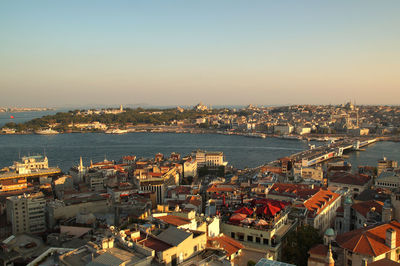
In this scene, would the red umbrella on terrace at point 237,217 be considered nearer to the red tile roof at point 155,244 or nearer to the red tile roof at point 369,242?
the red tile roof at point 369,242

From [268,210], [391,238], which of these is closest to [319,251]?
[391,238]

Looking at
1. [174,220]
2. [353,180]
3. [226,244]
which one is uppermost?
[174,220]

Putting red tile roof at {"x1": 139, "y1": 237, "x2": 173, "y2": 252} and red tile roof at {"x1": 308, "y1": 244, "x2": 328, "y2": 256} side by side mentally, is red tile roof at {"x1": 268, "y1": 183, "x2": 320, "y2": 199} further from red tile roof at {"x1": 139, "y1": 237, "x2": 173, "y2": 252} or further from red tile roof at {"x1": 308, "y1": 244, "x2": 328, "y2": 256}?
red tile roof at {"x1": 139, "y1": 237, "x2": 173, "y2": 252}

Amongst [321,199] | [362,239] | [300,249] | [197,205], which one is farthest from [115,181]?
[362,239]

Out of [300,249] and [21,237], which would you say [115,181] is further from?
[300,249]

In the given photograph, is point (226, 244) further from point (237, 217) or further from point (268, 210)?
point (268, 210)

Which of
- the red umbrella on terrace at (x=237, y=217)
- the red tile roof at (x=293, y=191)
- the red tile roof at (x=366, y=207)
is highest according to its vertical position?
the red umbrella on terrace at (x=237, y=217)

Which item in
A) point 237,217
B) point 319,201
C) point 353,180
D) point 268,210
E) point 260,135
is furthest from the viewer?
point 260,135

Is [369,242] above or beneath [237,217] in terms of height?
above

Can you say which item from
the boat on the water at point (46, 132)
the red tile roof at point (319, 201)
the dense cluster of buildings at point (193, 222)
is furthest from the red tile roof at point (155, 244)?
the boat on the water at point (46, 132)
